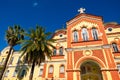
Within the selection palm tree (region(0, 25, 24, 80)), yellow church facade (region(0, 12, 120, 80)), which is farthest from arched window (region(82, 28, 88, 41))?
palm tree (region(0, 25, 24, 80))

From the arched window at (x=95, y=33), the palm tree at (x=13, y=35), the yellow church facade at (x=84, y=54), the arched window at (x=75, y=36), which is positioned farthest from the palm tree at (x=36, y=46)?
the arched window at (x=95, y=33)

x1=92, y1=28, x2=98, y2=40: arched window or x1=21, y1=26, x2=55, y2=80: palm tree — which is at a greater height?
x1=92, y1=28, x2=98, y2=40: arched window

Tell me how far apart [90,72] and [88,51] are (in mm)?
4824

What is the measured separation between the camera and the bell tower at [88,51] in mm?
20219

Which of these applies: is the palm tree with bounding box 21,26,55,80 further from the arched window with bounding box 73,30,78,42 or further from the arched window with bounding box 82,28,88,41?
the arched window with bounding box 82,28,88,41

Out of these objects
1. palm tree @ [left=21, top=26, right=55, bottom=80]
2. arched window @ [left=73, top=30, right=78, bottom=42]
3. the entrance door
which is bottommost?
the entrance door

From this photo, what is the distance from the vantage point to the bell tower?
20219 millimetres

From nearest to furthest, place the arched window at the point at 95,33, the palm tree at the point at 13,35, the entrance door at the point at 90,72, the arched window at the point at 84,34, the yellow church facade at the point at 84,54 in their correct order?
the yellow church facade at the point at 84,54 → the entrance door at the point at 90,72 → the arched window at the point at 95,33 → the arched window at the point at 84,34 → the palm tree at the point at 13,35

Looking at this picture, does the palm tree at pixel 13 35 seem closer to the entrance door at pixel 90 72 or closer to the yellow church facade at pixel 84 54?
the yellow church facade at pixel 84 54

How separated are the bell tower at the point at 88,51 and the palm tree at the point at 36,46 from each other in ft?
15.2

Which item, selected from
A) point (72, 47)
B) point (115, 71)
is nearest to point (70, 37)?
point (72, 47)

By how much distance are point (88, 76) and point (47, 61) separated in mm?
9477

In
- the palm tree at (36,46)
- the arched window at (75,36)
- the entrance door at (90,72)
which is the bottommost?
the entrance door at (90,72)

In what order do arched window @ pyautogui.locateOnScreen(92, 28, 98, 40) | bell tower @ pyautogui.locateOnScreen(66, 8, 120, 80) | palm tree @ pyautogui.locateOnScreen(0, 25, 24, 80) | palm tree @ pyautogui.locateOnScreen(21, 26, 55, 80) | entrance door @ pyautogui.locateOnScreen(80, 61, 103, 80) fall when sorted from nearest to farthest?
bell tower @ pyautogui.locateOnScreen(66, 8, 120, 80) → palm tree @ pyautogui.locateOnScreen(21, 26, 55, 80) → entrance door @ pyautogui.locateOnScreen(80, 61, 103, 80) → arched window @ pyautogui.locateOnScreen(92, 28, 98, 40) → palm tree @ pyautogui.locateOnScreen(0, 25, 24, 80)
